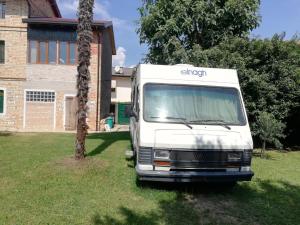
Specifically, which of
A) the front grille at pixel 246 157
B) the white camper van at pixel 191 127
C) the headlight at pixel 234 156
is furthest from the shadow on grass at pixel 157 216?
the front grille at pixel 246 157

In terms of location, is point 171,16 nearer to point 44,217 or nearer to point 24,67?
point 24,67

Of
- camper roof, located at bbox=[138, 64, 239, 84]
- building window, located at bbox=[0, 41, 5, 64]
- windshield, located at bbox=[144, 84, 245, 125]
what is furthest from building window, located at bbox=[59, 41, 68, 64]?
windshield, located at bbox=[144, 84, 245, 125]

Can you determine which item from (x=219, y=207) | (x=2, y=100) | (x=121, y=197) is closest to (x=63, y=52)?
(x=2, y=100)

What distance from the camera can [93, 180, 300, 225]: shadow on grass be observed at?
6.01 metres

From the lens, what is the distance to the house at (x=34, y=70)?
2266 cm

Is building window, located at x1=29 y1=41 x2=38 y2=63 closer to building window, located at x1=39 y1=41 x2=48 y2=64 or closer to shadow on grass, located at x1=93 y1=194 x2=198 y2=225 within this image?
building window, located at x1=39 y1=41 x2=48 y2=64

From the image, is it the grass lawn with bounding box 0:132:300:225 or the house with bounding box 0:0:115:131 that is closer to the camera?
the grass lawn with bounding box 0:132:300:225

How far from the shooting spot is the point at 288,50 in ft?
49.0

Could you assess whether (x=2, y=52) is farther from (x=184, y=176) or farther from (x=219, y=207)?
(x=219, y=207)

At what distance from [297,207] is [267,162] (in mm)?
5311

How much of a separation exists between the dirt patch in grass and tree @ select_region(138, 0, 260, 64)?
45.4ft

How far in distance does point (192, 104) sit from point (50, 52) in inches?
668

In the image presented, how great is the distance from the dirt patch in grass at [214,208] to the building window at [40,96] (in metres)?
17.3

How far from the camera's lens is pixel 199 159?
7094 mm
